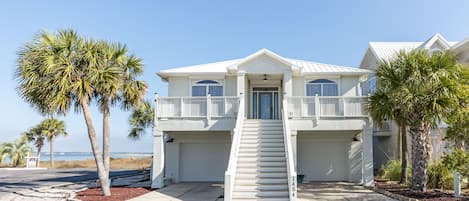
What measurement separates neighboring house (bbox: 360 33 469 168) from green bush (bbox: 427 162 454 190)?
4.05 m

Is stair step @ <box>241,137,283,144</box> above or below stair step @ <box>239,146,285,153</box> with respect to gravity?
above

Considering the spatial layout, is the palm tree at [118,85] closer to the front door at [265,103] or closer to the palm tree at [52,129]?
the front door at [265,103]

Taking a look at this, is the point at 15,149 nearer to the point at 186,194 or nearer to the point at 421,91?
the point at 186,194

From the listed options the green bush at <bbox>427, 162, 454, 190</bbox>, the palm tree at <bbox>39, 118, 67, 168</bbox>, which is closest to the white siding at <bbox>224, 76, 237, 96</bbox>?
the green bush at <bbox>427, 162, 454, 190</bbox>

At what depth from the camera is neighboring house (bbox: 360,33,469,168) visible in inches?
777

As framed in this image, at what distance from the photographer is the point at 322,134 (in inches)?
839

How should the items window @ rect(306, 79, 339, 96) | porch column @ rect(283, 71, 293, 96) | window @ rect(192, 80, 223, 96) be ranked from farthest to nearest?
window @ rect(192, 80, 223, 96) → window @ rect(306, 79, 339, 96) → porch column @ rect(283, 71, 293, 96)

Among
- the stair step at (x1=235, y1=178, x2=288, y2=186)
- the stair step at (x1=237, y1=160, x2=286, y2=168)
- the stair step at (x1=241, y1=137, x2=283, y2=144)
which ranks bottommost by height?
the stair step at (x1=235, y1=178, x2=288, y2=186)

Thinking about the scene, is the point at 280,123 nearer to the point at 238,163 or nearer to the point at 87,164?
the point at 238,163

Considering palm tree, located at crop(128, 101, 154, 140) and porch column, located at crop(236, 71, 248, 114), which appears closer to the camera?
porch column, located at crop(236, 71, 248, 114)

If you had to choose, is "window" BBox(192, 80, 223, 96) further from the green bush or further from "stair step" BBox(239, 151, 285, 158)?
the green bush

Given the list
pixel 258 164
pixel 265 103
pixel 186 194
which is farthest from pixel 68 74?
pixel 265 103

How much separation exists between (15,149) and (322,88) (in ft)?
119

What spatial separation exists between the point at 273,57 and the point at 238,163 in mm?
6777
